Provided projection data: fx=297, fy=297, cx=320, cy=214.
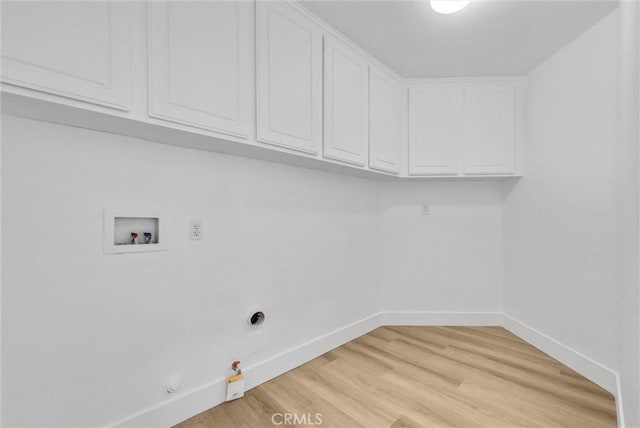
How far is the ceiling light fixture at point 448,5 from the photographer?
64.4 inches

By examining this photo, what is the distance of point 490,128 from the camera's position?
8.80 feet

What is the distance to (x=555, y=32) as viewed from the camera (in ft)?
6.64

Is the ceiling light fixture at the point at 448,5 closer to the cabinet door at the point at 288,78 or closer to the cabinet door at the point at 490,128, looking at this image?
the cabinet door at the point at 288,78

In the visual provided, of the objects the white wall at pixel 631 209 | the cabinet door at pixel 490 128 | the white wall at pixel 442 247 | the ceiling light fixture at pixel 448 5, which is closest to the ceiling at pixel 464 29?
the ceiling light fixture at pixel 448 5

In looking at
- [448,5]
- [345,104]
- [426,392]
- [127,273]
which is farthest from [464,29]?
[127,273]

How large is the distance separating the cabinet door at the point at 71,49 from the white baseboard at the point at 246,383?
4.78 ft

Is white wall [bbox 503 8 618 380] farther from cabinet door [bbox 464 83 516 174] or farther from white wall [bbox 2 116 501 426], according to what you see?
white wall [bbox 2 116 501 426]

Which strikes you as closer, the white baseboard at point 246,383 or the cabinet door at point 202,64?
the cabinet door at point 202,64

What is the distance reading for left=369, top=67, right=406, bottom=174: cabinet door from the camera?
93.7 inches

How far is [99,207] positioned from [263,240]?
916mm

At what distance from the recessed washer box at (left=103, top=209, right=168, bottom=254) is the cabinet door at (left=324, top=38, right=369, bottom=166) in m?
1.09

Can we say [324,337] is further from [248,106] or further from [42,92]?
[42,92]

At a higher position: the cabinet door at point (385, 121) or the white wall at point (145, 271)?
the cabinet door at point (385, 121)

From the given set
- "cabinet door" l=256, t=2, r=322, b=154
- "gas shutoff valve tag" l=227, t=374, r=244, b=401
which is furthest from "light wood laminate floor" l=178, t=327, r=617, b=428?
"cabinet door" l=256, t=2, r=322, b=154
